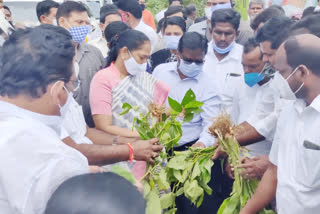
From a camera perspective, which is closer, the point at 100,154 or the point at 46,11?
the point at 100,154

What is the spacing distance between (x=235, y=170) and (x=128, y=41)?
126 cm

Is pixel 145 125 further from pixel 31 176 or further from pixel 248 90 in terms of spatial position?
pixel 31 176

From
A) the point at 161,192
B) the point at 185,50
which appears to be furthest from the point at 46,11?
the point at 161,192

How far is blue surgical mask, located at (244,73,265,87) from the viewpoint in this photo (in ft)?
9.41

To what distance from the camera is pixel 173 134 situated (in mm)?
2510

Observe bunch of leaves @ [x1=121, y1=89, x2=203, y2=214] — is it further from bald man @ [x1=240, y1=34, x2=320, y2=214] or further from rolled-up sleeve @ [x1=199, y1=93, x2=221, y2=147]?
bald man @ [x1=240, y1=34, x2=320, y2=214]

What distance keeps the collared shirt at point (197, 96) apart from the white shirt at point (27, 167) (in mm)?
1894

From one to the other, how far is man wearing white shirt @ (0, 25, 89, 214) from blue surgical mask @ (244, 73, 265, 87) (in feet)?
5.48

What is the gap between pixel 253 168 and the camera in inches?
87.4

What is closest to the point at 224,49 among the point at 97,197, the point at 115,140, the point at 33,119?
the point at 115,140

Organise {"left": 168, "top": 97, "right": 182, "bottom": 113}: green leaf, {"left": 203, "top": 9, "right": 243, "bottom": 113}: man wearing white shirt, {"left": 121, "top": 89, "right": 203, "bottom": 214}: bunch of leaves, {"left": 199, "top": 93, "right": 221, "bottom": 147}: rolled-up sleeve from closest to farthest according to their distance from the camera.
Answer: {"left": 121, "top": 89, "right": 203, "bottom": 214}: bunch of leaves → {"left": 168, "top": 97, "right": 182, "bottom": 113}: green leaf → {"left": 199, "top": 93, "right": 221, "bottom": 147}: rolled-up sleeve → {"left": 203, "top": 9, "right": 243, "bottom": 113}: man wearing white shirt

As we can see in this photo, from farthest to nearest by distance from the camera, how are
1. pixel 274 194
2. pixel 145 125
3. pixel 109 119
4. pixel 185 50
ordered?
pixel 185 50, pixel 109 119, pixel 145 125, pixel 274 194

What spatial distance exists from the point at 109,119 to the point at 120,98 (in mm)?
169

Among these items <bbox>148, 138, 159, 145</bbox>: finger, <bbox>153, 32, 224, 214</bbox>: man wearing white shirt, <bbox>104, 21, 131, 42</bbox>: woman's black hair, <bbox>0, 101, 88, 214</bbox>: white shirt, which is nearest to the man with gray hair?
<bbox>104, 21, 131, 42</bbox>: woman's black hair
